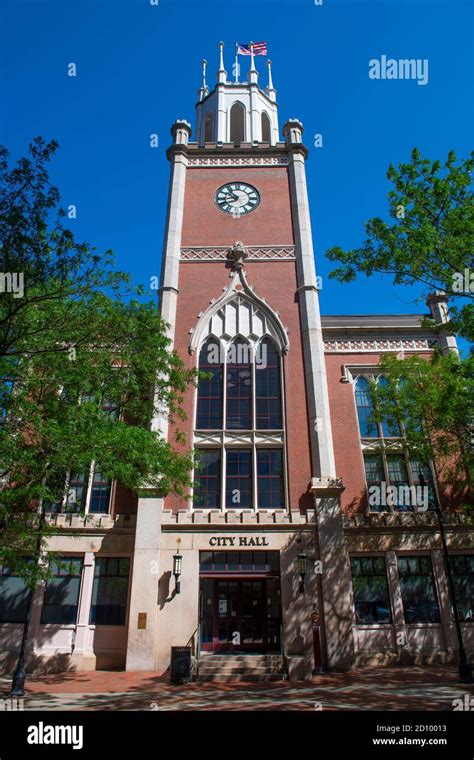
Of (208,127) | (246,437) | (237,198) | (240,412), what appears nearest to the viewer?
(246,437)

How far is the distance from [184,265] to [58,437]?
16114mm

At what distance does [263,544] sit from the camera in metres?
20.1

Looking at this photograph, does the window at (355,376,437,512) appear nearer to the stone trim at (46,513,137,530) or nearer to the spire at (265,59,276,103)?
the stone trim at (46,513,137,530)

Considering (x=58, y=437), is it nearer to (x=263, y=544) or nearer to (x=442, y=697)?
(x=263, y=544)

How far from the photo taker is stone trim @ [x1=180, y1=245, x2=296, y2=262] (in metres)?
28.0

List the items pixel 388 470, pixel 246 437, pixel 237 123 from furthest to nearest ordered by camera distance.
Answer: pixel 237 123 < pixel 246 437 < pixel 388 470

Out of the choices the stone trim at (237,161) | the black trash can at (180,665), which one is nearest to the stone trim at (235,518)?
the black trash can at (180,665)

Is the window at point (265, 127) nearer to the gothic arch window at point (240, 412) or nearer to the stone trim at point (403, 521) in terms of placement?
the gothic arch window at point (240, 412)

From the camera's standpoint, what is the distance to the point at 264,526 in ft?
66.7

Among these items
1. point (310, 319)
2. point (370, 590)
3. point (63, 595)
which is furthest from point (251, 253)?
point (63, 595)

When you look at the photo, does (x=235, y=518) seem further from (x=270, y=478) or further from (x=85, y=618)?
(x=85, y=618)

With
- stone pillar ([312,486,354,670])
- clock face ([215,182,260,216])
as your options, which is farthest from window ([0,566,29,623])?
clock face ([215,182,260,216])

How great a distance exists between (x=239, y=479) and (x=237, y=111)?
29517 millimetres

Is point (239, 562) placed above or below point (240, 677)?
above
